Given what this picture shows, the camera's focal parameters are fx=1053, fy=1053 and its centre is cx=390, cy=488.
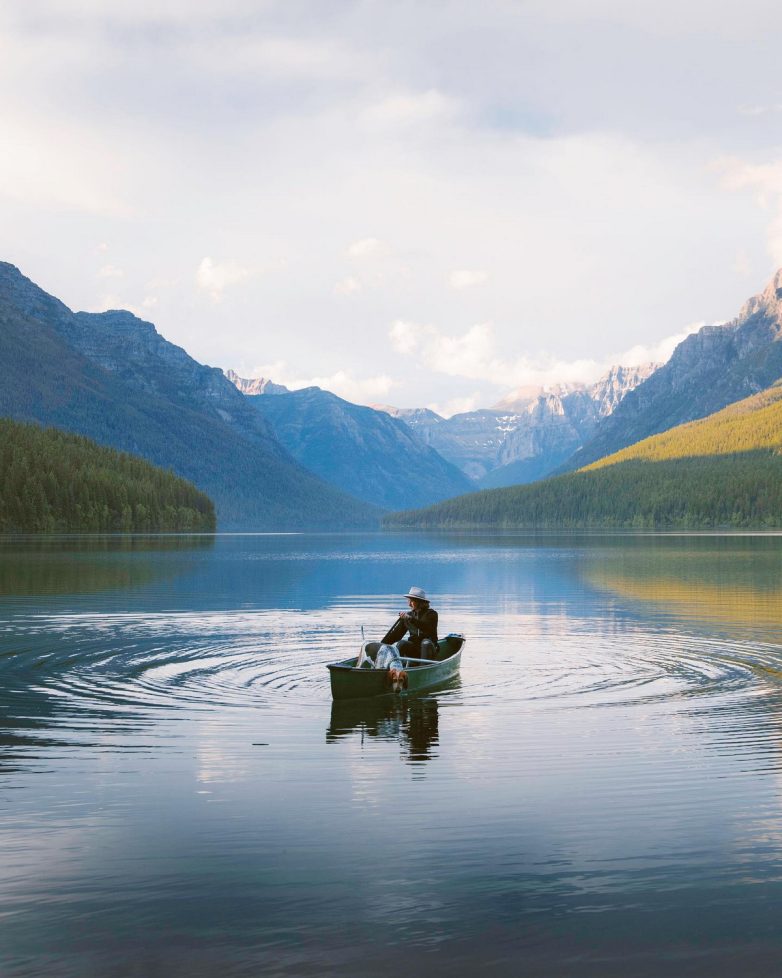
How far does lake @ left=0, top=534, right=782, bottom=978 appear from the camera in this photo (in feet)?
40.1

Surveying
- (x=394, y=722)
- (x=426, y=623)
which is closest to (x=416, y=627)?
(x=426, y=623)

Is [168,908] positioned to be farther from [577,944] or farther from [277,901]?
[577,944]

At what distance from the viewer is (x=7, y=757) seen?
853 inches

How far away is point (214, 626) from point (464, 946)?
40.4 m

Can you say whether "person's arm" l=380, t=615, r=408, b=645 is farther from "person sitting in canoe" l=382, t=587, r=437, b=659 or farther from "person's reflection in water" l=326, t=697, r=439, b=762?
"person's reflection in water" l=326, t=697, r=439, b=762

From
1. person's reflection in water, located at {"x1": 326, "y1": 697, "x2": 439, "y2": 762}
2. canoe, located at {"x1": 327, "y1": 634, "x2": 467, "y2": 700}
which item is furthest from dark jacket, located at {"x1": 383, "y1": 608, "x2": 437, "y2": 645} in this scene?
person's reflection in water, located at {"x1": 326, "y1": 697, "x2": 439, "y2": 762}

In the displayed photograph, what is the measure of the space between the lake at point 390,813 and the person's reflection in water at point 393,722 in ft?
0.43

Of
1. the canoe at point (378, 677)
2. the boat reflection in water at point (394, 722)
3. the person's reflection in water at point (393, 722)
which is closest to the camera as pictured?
the boat reflection in water at point (394, 722)

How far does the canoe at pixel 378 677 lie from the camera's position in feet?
92.8

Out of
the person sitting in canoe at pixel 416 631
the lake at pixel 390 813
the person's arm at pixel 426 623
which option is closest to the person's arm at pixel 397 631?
the person sitting in canoe at pixel 416 631

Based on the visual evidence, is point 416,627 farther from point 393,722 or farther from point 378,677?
point 393,722

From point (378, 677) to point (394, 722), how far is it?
1868 millimetres

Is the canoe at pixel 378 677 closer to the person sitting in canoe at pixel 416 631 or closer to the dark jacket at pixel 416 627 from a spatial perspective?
the person sitting in canoe at pixel 416 631

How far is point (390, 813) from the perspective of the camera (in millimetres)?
17625
